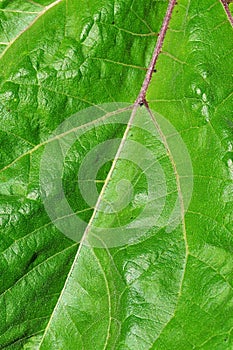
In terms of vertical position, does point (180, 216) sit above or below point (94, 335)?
above

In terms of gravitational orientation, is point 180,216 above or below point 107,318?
above

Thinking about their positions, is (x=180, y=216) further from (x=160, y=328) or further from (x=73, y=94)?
(x=73, y=94)

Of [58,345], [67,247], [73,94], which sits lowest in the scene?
[58,345]

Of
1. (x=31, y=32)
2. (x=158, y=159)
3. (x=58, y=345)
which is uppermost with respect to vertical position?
(x=31, y=32)

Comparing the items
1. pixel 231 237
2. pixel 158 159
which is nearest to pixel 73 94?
pixel 158 159

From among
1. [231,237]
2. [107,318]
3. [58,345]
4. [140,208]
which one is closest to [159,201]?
[140,208]

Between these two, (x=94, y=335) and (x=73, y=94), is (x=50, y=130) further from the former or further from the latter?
(x=94, y=335)
